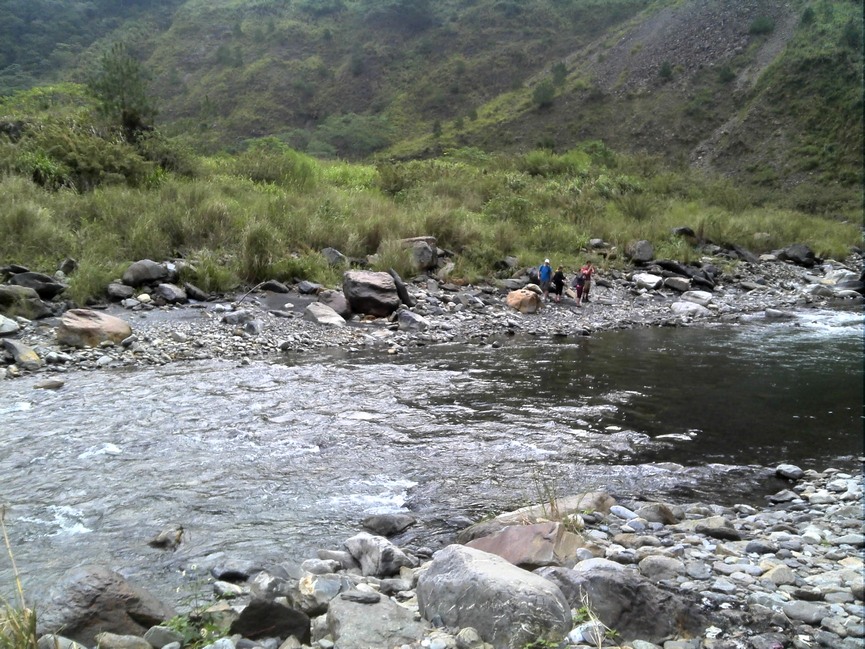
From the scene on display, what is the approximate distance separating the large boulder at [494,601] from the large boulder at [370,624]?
116 mm

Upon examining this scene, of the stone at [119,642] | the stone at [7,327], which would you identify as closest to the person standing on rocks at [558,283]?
the stone at [7,327]

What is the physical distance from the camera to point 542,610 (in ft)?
9.15

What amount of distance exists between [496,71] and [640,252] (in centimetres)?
5036

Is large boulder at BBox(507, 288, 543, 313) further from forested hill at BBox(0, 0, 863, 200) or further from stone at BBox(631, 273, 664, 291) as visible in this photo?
forested hill at BBox(0, 0, 863, 200)

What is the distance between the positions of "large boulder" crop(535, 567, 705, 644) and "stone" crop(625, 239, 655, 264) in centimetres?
1646

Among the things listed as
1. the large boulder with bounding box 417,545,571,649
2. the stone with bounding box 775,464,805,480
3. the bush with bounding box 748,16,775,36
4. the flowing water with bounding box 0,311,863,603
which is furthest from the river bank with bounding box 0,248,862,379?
the bush with bounding box 748,16,775,36

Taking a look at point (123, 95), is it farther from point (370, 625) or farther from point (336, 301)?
point (370, 625)

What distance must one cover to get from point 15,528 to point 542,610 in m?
3.47

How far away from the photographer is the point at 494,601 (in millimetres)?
2830

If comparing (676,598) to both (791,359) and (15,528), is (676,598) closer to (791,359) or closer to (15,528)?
(15,528)

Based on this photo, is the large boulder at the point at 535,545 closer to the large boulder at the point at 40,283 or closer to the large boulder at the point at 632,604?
the large boulder at the point at 632,604

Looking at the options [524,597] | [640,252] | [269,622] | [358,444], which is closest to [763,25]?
[640,252]

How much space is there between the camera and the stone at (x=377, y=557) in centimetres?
376

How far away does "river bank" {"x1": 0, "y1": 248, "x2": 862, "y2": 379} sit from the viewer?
914cm
